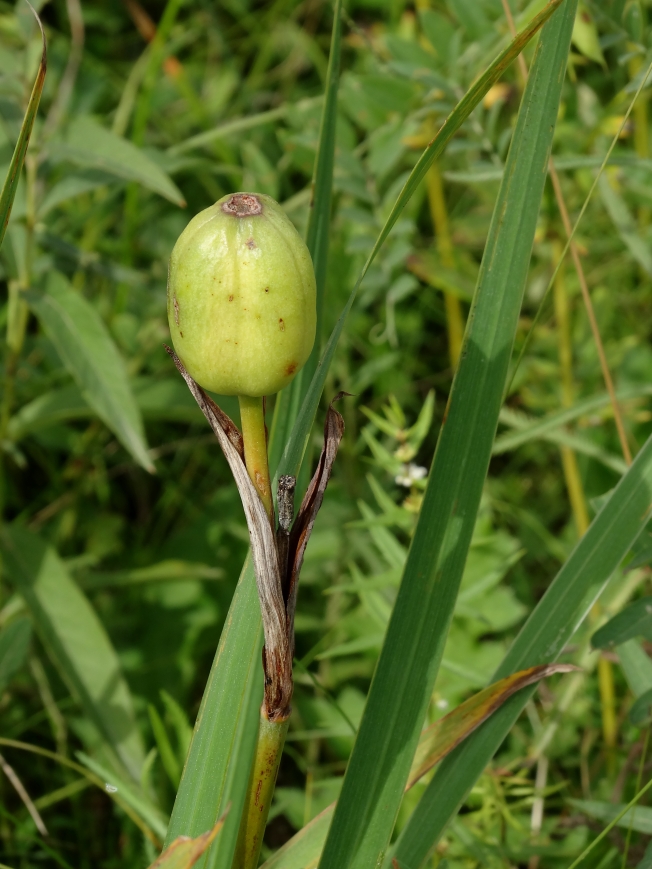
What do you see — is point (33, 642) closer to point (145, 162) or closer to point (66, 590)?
point (66, 590)

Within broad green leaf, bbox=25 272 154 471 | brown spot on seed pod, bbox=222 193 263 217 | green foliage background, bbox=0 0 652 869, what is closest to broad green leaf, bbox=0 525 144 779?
green foliage background, bbox=0 0 652 869

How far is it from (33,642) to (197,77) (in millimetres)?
2316

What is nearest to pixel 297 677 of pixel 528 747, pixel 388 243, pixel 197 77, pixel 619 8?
pixel 528 747

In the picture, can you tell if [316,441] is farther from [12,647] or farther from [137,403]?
[12,647]

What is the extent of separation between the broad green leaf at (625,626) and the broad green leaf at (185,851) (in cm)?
→ 53

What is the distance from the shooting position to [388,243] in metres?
2.20

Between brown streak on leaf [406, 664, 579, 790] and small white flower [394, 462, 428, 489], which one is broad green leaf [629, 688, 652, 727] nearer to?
brown streak on leaf [406, 664, 579, 790]

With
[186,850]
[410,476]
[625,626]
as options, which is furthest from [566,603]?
[410,476]

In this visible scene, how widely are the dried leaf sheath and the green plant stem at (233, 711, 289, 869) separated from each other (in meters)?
0.04

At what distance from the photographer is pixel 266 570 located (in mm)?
771

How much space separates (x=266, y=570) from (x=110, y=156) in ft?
4.00

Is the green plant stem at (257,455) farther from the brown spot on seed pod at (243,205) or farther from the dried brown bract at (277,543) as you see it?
the brown spot on seed pod at (243,205)

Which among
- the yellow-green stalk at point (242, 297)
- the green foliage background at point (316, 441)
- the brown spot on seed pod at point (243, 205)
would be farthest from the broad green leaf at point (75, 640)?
the brown spot on seed pod at point (243, 205)

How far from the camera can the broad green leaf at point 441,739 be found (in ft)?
3.16
